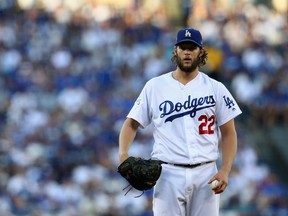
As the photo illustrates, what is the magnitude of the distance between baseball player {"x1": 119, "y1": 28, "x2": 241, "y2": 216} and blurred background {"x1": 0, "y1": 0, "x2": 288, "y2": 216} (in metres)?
7.27

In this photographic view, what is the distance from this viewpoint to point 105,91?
16203 mm

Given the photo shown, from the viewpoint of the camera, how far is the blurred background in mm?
14141

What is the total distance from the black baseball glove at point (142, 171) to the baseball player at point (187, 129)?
89 mm

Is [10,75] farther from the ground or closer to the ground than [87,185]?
farther from the ground

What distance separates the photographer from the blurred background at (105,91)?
46.4 feet

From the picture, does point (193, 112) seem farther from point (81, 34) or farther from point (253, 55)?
point (81, 34)

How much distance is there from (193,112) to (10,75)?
34.7 ft

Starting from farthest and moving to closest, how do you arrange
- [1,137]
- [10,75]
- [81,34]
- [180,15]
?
[180,15] < [81,34] < [10,75] < [1,137]

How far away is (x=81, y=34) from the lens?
17734 mm

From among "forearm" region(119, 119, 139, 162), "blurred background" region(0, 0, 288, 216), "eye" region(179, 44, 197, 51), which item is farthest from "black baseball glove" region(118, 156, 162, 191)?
"blurred background" region(0, 0, 288, 216)

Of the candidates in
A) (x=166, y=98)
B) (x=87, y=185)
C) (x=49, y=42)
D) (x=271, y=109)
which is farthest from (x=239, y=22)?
(x=166, y=98)

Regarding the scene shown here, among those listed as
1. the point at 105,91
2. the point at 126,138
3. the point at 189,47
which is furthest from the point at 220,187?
the point at 105,91

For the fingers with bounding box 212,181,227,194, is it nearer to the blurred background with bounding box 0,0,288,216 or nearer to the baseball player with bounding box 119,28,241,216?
the baseball player with bounding box 119,28,241,216

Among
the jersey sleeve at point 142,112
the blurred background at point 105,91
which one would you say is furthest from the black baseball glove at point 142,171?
the blurred background at point 105,91
